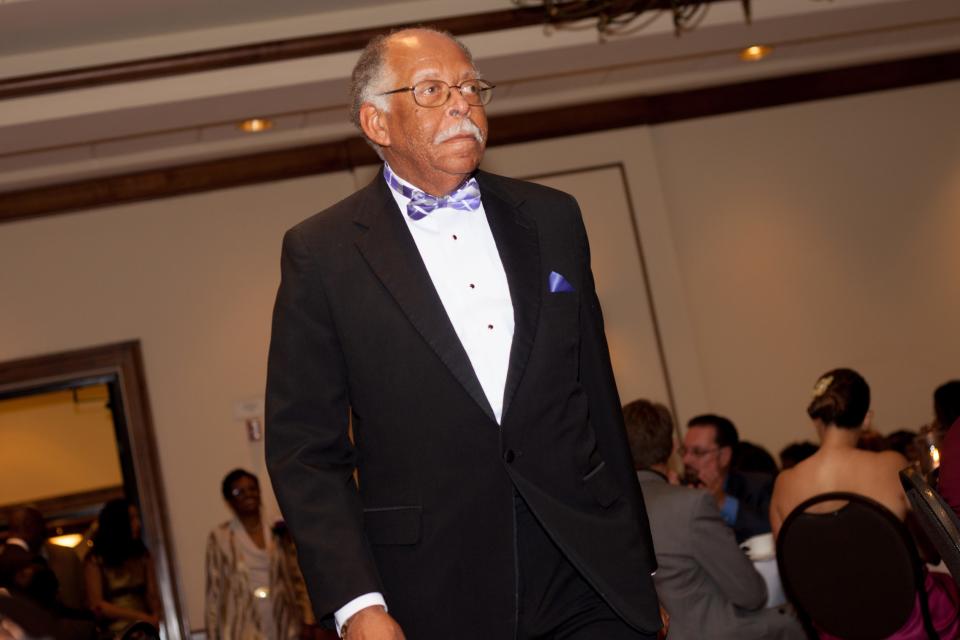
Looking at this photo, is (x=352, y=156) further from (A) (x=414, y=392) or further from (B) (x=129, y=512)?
(A) (x=414, y=392)

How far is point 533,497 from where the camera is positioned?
82.3 inches

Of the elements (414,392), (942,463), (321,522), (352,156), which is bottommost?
(942,463)

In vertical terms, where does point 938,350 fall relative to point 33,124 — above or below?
below

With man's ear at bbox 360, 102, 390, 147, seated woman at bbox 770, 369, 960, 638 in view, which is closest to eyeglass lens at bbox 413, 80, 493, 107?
man's ear at bbox 360, 102, 390, 147

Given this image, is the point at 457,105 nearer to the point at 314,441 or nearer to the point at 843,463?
the point at 314,441

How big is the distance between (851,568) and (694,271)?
16.4 ft

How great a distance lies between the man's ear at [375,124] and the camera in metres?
2.34

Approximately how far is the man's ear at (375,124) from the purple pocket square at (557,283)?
413 millimetres

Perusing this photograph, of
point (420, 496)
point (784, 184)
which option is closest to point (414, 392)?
point (420, 496)

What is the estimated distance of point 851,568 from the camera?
3.60 metres

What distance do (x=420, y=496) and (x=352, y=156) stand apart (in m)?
6.09

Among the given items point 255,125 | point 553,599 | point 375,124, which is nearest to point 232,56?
point 255,125

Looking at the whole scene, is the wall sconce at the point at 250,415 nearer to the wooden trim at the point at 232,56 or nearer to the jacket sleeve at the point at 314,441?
the wooden trim at the point at 232,56

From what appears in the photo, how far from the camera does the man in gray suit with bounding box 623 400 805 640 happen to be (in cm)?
363
